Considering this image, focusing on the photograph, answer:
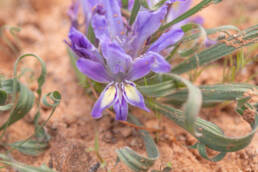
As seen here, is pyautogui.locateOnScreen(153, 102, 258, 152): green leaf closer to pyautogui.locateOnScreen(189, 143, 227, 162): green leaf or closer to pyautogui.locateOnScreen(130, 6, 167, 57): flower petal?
pyautogui.locateOnScreen(189, 143, 227, 162): green leaf

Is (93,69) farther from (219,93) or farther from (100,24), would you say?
(219,93)

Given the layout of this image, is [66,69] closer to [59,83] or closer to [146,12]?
[59,83]

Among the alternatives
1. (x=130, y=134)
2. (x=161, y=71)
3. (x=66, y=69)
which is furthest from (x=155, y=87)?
(x=66, y=69)

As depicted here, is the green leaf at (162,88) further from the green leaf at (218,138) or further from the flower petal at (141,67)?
the green leaf at (218,138)

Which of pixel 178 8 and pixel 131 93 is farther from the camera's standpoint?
pixel 178 8

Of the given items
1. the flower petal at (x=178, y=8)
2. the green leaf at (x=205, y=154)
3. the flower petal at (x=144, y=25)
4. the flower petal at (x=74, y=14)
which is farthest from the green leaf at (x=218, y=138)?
the flower petal at (x=74, y=14)

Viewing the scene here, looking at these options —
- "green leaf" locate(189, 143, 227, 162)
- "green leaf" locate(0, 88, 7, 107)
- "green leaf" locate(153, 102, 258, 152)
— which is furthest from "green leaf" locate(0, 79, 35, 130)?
"green leaf" locate(189, 143, 227, 162)

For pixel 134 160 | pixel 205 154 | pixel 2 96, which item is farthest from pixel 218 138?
pixel 2 96
